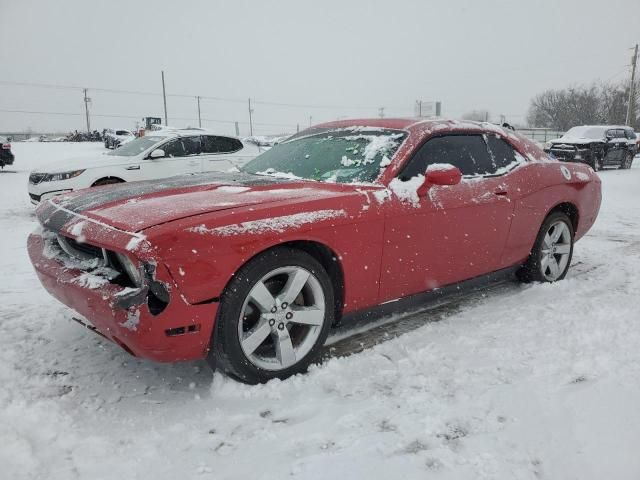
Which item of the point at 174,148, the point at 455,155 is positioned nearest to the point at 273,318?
the point at 455,155

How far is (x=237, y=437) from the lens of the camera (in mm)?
2285

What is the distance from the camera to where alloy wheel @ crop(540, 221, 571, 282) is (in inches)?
174

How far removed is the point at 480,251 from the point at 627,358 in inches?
45.2

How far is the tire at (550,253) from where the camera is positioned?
4328 millimetres

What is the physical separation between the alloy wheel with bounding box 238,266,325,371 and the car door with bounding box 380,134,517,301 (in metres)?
0.53

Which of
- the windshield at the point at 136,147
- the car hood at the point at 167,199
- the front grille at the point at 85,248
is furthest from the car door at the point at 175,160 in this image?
the front grille at the point at 85,248

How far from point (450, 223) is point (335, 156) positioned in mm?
915

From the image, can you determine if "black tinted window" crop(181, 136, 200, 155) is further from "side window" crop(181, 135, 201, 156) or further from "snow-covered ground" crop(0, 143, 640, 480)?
"snow-covered ground" crop(0, 143, 640, 480)

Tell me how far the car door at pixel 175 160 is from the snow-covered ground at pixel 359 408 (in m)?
4.77

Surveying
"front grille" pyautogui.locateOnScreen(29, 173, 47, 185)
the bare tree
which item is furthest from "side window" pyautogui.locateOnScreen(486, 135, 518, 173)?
the bare tree

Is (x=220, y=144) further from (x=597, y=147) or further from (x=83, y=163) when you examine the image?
(x=597, y=147)

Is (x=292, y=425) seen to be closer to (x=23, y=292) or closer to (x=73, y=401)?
(x=73, y=401)

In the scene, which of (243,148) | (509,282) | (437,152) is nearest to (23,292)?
(437,152)

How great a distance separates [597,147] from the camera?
17.8m
